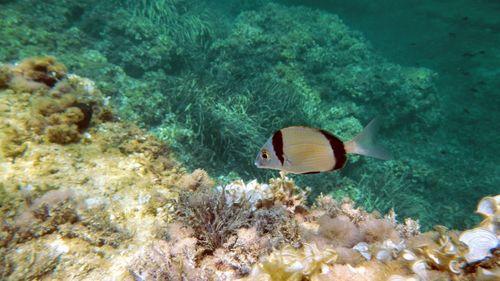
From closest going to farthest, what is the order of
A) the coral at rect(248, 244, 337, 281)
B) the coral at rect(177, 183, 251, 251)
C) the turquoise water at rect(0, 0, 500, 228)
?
the coral at rect(248, 244, 337, 281) < the coral at rect(177, 183, 251, 251) < the turquoise water at rect(0, 0, 500, 228)

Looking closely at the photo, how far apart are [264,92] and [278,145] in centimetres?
694

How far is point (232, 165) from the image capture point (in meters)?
6.84

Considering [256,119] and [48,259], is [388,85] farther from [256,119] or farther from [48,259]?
[48,259]

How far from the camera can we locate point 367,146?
6.33 feet

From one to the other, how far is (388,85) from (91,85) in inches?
406

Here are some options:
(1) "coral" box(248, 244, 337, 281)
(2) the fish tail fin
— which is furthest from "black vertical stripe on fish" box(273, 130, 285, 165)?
(1) "coral" box(248, 244, 337, 281)

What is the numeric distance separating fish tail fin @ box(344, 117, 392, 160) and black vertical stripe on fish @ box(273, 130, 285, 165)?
41 centimetres

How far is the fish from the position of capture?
1.93m

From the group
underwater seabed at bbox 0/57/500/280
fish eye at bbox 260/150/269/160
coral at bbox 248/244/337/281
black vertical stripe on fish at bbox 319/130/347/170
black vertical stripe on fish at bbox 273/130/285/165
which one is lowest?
underwater seabed at bbox 0/57/500/280

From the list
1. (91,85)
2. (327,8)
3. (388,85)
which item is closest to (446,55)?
(327,8)

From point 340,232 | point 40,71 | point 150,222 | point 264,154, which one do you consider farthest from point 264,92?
point 264,154

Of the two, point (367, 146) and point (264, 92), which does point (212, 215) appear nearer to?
point (367, 146)

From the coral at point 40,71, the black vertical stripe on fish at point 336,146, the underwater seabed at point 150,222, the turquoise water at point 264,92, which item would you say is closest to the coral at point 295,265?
the underwater seabed at point 150,222

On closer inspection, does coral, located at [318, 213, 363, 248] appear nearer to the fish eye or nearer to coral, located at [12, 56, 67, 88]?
the fish eye
